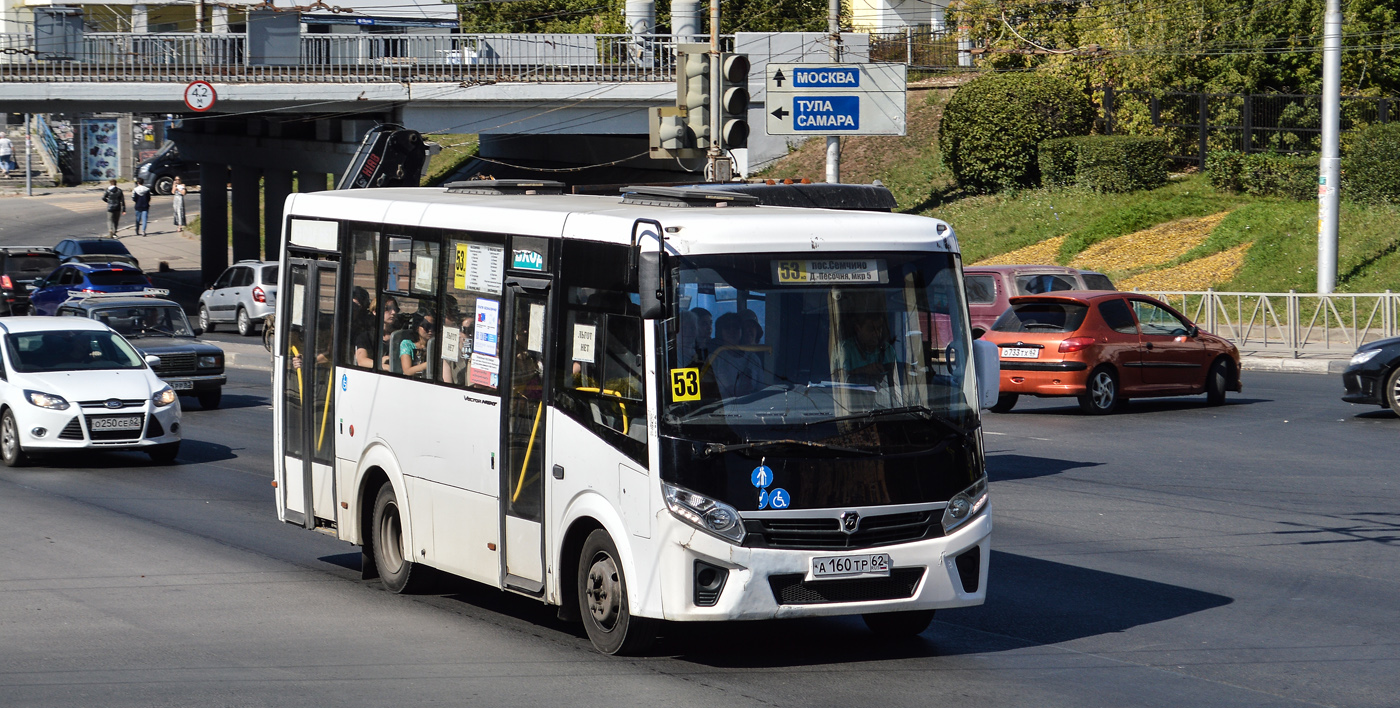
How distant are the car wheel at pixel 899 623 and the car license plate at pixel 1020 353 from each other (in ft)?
39.0

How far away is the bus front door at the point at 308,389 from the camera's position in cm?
1077

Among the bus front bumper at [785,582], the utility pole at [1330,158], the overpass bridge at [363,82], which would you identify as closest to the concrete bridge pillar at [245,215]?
the overpass bridge at [363,82]

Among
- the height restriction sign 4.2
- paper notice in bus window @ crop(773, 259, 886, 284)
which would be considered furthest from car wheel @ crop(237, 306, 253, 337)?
paper notice in bus window @ crop(773, 259, 886, 284)

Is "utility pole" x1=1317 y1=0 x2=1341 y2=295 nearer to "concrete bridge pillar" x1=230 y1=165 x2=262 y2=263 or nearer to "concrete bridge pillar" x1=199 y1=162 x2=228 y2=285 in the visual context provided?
"concrete bridge pillar" x1=230 y1=165 x2=262 y2=263

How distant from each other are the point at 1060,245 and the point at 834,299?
2994cm

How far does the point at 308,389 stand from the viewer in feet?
35.9

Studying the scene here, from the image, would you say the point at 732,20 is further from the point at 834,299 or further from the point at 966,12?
the point at 834,299

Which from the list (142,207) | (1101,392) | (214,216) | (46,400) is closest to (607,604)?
(46,400)

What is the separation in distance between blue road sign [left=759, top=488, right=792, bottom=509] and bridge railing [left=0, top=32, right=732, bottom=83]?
110 ft

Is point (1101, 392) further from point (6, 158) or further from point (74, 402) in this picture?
point (6, 158)

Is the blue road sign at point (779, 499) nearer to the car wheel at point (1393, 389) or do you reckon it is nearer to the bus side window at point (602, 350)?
the bus side window at point (602, 350)

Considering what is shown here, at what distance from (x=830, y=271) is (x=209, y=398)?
54.6 feet

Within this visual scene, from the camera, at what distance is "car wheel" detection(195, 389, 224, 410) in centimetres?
2272

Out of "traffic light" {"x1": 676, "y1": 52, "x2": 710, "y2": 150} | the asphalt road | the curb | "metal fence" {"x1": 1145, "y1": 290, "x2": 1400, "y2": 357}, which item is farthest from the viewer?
"metal fence" {"x1": 1145, "y1": 290, "x2": 1400, "y2": 357}
